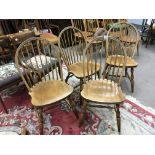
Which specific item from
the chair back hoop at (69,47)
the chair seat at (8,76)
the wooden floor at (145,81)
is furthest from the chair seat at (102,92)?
the chair seat at (8,76)

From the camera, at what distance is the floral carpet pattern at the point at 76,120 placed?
75.1 inches

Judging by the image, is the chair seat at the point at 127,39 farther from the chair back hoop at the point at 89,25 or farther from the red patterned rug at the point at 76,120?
the red patterned rug at the point at 76,120

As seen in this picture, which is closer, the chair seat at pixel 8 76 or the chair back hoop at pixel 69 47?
the chair seat at pixel 8 76

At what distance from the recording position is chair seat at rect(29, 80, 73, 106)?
1.70 metres

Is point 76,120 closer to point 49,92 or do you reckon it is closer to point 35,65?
point 49,92

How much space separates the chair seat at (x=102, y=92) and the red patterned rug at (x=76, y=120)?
39cm

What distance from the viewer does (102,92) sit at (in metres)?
1.80

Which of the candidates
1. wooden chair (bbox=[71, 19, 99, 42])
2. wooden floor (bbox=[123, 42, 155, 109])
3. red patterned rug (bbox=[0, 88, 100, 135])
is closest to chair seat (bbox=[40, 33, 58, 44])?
wooden chair (bbox=[71, 19, 99, 42])

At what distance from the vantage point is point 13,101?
2.43 m

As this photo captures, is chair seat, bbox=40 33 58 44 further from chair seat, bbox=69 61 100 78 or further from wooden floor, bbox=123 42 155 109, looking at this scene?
wooden floor, bbox=123 42 155 109

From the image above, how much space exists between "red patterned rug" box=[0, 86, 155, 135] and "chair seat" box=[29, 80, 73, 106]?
0.88 ft

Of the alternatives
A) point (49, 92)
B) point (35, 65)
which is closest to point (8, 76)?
point (35, 65)
